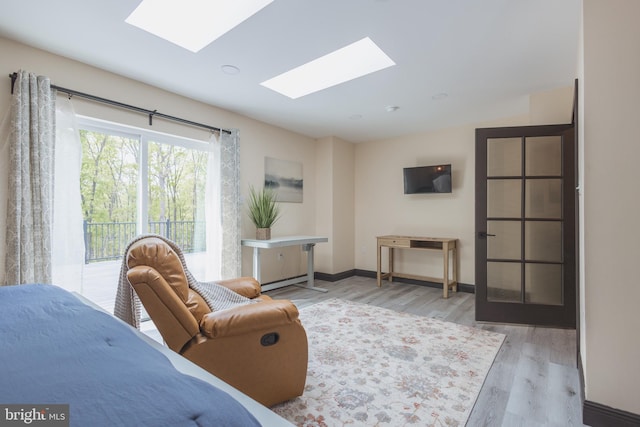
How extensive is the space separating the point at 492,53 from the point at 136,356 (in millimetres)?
3078

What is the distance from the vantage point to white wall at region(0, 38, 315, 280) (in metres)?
2.38

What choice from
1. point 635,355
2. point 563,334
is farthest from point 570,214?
point 635,355

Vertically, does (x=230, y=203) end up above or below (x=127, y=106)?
below

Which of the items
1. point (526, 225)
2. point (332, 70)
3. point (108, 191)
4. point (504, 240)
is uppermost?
point (332, 70)

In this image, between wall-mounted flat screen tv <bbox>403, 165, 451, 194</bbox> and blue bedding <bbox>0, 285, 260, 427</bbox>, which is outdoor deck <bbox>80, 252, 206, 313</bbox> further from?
wall-mounted flat screen tv <bbox>403, 165, 451, 194</bbox>

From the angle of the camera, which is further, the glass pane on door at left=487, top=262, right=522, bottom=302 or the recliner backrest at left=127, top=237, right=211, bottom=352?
the glass pane on door at left=487, top=262, right=522, bottom=302

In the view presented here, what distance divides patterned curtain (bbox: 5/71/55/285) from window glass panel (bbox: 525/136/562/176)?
4308 mm

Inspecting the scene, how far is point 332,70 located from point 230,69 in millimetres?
1002

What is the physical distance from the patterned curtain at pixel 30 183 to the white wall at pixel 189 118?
0.42 feet

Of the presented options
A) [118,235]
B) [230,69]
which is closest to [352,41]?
[230,69]

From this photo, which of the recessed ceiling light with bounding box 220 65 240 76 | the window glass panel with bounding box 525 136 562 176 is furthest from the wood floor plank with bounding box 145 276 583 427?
the recessed ceiling light with bounding box 220 65 240 76

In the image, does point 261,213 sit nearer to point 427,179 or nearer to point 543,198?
point 427,179

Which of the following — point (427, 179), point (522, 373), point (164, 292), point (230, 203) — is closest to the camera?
point (164, 292)

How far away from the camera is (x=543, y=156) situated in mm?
2930
